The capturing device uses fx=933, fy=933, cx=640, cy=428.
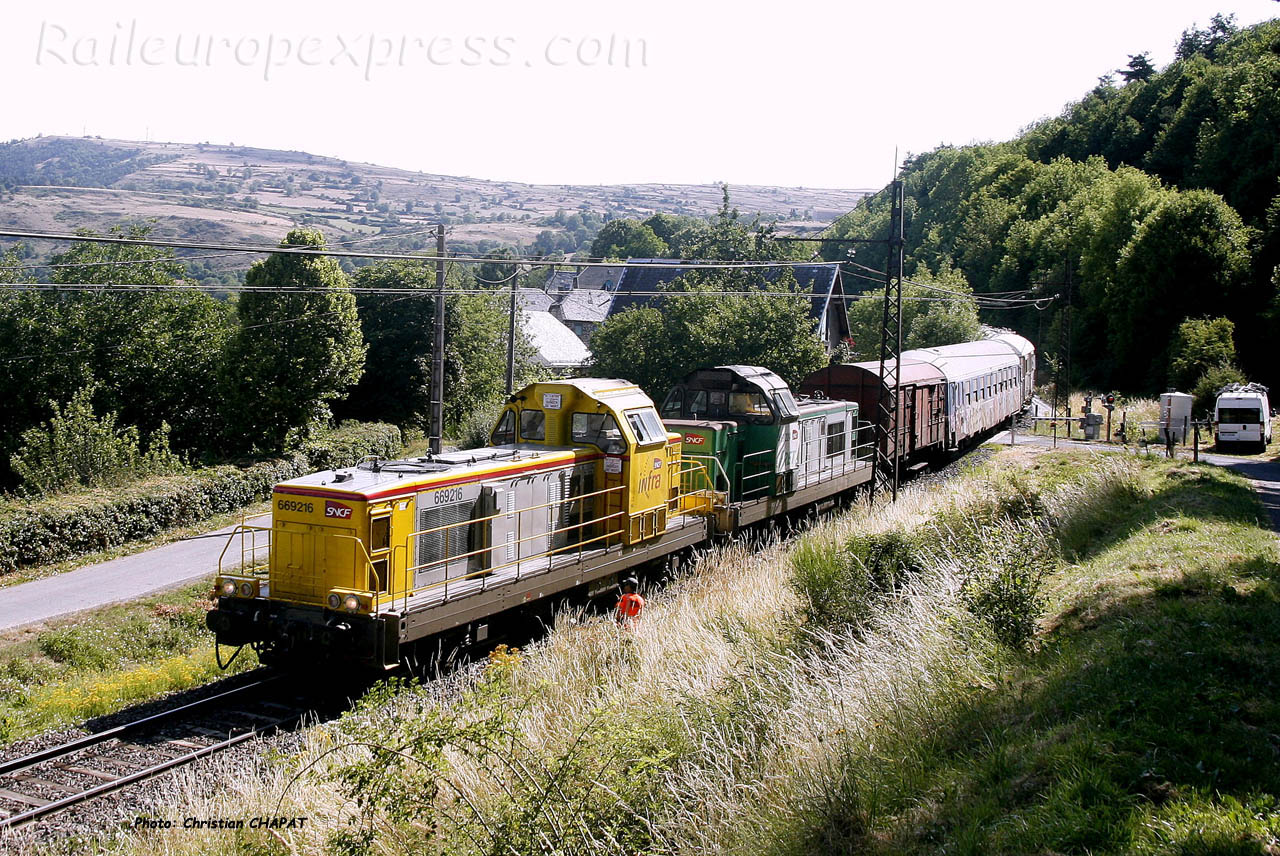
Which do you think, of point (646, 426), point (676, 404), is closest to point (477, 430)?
point (676, 404)

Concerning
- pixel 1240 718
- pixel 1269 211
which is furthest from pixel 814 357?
pixel 1269 211

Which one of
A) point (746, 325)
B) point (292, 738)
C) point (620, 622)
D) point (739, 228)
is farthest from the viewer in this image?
point (739, 228)

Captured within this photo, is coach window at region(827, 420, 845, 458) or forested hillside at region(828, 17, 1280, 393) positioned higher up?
forested hillside at region(828, 17, 1280, 393)

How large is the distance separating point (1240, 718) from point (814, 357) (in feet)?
86.6

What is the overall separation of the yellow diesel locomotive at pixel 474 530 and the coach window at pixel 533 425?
18mm

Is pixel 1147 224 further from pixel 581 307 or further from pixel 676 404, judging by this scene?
pixel 676 404

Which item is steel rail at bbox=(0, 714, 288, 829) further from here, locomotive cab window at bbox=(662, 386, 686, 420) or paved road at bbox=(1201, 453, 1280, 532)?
paved road at bbox=(1201, 453, 1280, 532)

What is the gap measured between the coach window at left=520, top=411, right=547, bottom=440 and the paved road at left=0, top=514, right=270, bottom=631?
8.14 metres

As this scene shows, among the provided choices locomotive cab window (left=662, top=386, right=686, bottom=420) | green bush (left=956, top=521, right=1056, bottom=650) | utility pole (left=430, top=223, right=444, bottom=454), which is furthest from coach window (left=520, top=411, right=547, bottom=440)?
green bush (left=956, top=521, right=1056, bottom=650)

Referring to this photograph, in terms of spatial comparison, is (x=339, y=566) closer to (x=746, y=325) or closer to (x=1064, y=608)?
(x=1064, y=608)

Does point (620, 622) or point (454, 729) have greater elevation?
point (454, 729)

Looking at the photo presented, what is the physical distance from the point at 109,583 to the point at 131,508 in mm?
3690

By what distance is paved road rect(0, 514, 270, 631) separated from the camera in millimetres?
16203

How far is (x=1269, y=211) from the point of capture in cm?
4669
